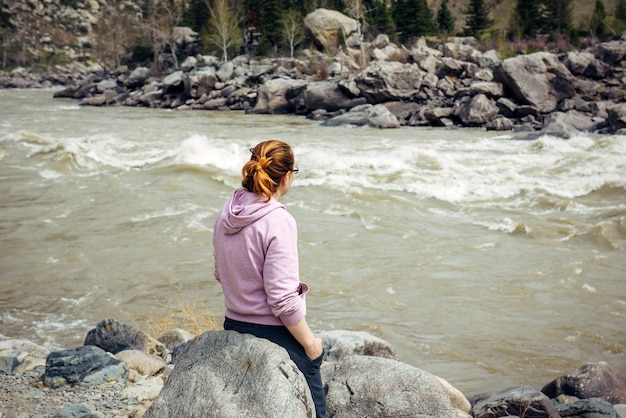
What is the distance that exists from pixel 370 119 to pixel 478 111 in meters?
4.33

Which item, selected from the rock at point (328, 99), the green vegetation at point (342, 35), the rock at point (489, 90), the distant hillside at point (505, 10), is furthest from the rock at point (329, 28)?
the rock at point (489, 90)

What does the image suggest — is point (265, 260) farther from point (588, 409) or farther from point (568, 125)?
point (568, 125)

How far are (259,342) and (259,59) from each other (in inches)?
1953

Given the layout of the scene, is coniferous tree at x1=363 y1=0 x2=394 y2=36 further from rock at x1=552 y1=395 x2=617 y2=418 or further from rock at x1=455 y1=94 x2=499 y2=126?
rock at x1=552 y1=395 x2=617 y2=418

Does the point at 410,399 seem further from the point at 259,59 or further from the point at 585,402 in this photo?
the point at 259,59

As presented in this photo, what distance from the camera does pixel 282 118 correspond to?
29.2 metres

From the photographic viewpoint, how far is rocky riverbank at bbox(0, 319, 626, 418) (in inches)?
97.4

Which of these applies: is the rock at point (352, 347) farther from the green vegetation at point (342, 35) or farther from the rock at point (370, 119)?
the green vegetation at point (342, 35)

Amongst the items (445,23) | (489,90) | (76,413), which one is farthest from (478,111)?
(445,23)

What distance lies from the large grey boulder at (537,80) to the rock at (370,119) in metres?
5.34

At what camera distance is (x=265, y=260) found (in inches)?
91.8

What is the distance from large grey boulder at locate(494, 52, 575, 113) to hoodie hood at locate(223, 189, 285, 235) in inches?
964

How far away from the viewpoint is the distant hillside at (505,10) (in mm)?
55375

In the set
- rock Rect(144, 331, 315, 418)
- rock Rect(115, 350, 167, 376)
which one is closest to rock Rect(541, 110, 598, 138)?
rock Rect(115, 350, 167, 376)
